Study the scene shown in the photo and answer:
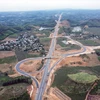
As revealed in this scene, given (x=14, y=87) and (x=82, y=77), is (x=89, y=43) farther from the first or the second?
(x=14, y=87)

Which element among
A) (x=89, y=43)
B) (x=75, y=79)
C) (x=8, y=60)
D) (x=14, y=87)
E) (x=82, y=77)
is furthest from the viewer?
(x=89, y=43)

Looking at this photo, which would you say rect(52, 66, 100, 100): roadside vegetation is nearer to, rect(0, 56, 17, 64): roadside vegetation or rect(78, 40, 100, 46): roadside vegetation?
rect(0, 56, 17, 64): roadside vegetation

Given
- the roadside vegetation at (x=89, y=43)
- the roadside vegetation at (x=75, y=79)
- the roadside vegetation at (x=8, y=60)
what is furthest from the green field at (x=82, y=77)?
the roadside vegetation at (x=89, y=43)

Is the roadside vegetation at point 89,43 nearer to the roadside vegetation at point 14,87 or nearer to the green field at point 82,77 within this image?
the green field at point 82,77

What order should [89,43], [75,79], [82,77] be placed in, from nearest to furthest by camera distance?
[75,79] → [82,77] → [89,43]

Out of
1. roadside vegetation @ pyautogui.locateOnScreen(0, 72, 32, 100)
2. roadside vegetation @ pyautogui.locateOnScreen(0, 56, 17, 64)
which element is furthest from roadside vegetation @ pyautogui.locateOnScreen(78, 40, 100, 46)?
roadside vegetation @ pyautogui.locateOnScreen(0, 72, 32, 100)

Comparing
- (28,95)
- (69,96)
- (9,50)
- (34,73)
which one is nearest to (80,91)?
(69,96)

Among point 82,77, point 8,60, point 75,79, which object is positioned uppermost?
point 82,77

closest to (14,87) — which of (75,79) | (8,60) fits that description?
(75,79)

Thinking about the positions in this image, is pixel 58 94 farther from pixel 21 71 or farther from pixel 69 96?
pixel 21 71
